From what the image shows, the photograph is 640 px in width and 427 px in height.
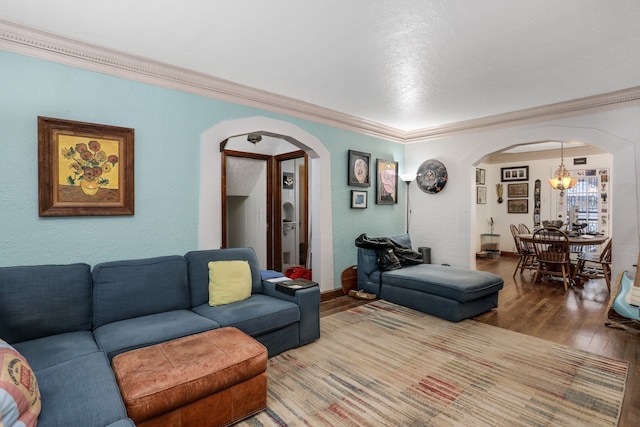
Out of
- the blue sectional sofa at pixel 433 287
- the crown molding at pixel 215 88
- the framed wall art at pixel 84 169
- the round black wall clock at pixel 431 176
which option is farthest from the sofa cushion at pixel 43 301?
the round black wall clock at pixel 431 176

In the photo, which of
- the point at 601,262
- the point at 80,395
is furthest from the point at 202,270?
the point at 601,262

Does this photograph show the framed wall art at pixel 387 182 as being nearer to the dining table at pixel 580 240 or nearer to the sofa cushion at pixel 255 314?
the dining table at pixel 580 240

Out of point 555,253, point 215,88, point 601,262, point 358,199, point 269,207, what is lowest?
point 601,262

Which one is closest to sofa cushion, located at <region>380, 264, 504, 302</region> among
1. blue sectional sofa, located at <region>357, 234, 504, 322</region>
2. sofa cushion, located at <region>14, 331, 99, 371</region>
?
blue sectional sofa, located at <region>357, 234, 504, 322</region>

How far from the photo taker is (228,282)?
9.62ft

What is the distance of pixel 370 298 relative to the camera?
4.49 metres

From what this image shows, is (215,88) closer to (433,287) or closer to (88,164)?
(88,164)

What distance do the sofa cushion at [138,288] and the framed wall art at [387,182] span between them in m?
3.28

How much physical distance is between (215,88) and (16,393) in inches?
114

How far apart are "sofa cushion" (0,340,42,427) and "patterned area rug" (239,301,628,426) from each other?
112 cm

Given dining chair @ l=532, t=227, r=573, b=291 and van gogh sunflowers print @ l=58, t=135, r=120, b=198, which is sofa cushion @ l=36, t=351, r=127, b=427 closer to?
van gogh sunflowers print @ l=58, t=135, r=120, b=198

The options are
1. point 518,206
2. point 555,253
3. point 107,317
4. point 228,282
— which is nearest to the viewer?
point 107,317

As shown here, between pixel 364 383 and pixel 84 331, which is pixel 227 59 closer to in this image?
pixel 84 331

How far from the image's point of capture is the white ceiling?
213 cm
